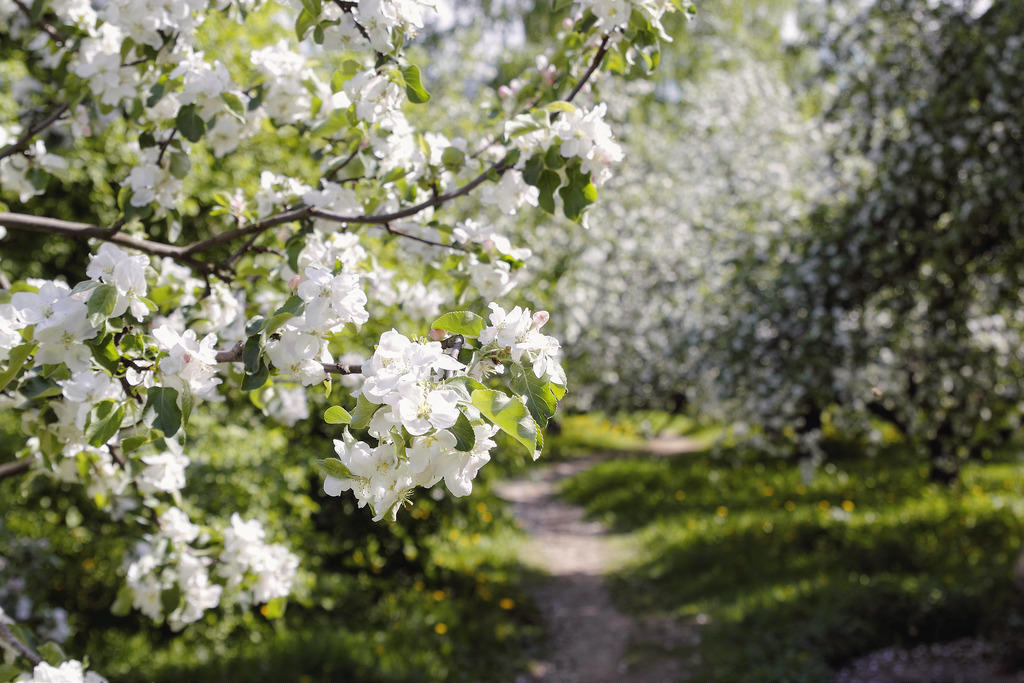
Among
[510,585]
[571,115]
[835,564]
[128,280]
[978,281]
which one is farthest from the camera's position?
[510,585]

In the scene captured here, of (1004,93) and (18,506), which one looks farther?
(18,506)

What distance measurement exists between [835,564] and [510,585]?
Result: 2.63 m

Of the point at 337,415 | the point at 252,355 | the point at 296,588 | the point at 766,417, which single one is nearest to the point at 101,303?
the point at 252,355

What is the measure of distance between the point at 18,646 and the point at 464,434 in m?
1.32

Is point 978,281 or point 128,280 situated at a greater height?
point 128,280

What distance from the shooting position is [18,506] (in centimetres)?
498

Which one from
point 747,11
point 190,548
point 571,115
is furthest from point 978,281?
point 747,11

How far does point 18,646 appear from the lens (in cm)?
182

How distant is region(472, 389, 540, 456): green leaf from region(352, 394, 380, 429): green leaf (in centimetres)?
18

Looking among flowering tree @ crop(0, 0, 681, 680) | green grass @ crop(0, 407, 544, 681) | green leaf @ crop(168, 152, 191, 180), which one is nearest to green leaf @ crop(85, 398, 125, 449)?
flowering tree @ crop(0, 0, 681, 680)

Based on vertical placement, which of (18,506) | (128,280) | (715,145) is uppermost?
(715,145)

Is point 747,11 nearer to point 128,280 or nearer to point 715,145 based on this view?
point 715,145

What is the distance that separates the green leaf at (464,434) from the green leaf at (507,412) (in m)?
0.04

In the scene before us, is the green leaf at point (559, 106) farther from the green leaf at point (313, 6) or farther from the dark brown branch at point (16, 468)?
the dark brown branch at point (16, 468)
